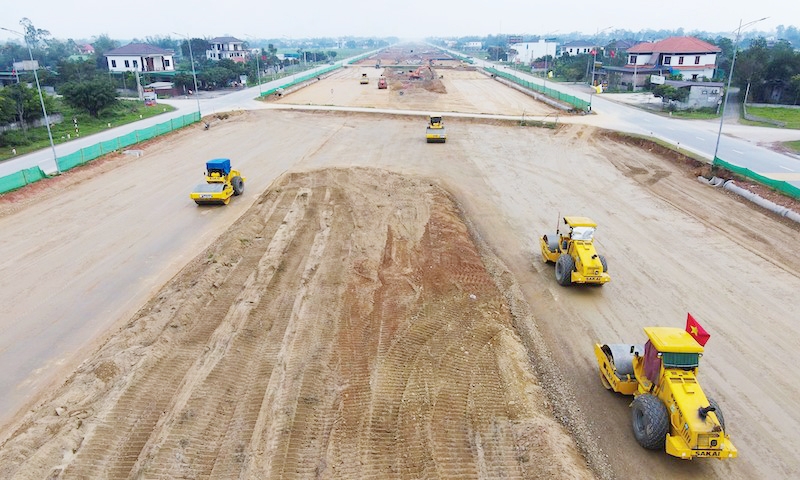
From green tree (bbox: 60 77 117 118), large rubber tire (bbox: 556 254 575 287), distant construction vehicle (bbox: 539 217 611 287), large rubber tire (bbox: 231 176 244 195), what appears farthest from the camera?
green tree (bbox: 60 77 117 118)

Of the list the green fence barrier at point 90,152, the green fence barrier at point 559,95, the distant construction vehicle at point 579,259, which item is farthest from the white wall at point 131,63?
the distant construction vehicle at point 579,259

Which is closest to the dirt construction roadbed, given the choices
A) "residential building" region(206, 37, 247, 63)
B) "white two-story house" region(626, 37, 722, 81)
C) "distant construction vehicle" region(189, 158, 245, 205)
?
"distant construction vehicle" region(189, 158, 245, 205)

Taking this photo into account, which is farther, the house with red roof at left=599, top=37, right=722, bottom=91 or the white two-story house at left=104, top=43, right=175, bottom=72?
the white two-story house at left=104, top=43, right=175, bottom=72

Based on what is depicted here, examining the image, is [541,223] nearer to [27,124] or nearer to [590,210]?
[590,210]

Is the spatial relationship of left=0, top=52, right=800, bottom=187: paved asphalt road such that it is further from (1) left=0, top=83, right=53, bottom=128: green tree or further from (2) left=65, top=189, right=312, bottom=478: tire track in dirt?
(2) left=65, top=189, right=312, bottom=478: tire track in dirt

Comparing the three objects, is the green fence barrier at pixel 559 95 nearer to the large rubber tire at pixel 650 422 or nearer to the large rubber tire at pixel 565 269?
the large rubber tire at pixel 565 269

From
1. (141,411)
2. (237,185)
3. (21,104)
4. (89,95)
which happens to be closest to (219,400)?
(141,411)

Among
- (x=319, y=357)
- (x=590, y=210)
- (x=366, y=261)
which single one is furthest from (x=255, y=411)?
(x=590, y=210)
